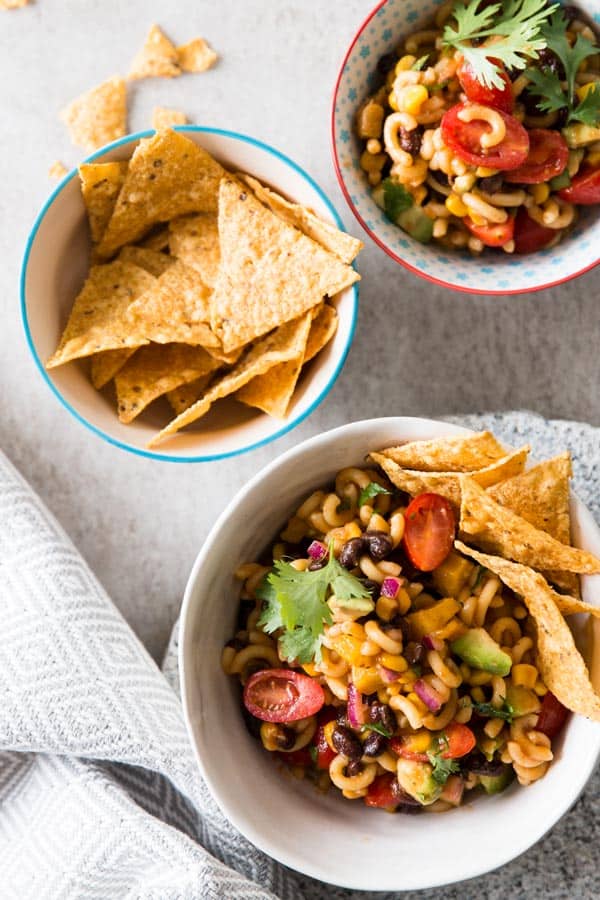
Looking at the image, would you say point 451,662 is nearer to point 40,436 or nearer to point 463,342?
point 463,342

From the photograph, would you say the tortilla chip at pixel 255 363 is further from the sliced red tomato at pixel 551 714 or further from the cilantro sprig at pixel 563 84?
the sliced red tomato at pixel 551 714

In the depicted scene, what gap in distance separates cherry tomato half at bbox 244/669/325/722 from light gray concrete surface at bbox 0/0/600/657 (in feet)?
1.66

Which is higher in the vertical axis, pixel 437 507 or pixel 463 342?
pixel 437 507

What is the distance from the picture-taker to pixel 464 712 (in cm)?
177

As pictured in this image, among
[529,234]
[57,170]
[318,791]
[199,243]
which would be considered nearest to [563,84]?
[529,234]

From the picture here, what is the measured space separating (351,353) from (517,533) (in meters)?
0.77

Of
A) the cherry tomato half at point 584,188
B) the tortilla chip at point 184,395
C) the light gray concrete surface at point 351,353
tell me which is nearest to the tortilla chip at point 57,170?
the light gray concrete surface at point 351,353

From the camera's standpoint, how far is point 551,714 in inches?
72.6

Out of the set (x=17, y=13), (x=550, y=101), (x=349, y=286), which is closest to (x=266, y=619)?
(x=349, y=286)

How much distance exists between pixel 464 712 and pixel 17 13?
72.6 inches

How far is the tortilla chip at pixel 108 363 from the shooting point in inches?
85.8

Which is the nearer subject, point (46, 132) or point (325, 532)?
point (325, 532)

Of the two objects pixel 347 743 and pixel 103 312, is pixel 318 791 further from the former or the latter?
pixel 103 312

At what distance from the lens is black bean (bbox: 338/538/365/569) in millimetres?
1765
